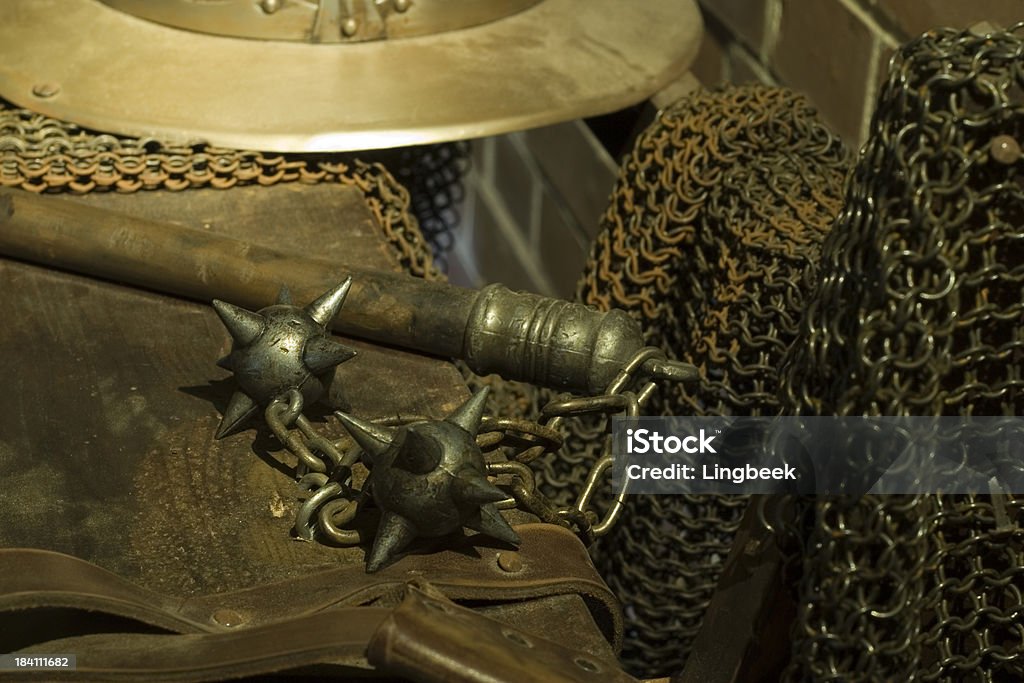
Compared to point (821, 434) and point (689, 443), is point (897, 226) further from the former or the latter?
point (689, 443)

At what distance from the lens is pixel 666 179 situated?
4.27 ft

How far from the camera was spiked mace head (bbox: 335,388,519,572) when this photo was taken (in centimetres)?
79

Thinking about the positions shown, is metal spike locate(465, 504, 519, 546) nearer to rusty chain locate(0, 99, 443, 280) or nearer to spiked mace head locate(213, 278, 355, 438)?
spiked mace head locate(213, 278, 355, 438)

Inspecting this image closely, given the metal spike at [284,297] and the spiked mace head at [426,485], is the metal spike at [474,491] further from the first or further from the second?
the metal spike at [284,297]

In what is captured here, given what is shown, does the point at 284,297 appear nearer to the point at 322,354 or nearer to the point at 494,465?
the point at 322,354

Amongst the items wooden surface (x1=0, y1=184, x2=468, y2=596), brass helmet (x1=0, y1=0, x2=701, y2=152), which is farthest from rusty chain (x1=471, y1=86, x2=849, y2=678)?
→ wooden surface (x1=0, y1=184, x2=468, y2=596)

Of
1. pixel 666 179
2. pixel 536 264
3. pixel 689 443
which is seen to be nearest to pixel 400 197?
pixel 666 179

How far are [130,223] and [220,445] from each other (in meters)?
0.27

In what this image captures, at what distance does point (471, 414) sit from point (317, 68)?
646 millimetres

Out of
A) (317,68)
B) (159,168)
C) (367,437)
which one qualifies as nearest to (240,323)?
(367,437)

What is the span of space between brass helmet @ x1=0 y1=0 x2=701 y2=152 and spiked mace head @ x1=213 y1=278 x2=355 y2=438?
0.41 meters

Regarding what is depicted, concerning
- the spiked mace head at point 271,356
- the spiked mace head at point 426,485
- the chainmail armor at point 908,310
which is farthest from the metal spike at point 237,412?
the chainmail armor at point 908,310

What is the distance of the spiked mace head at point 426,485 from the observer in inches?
31.1

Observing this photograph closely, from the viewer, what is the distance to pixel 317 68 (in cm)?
138
